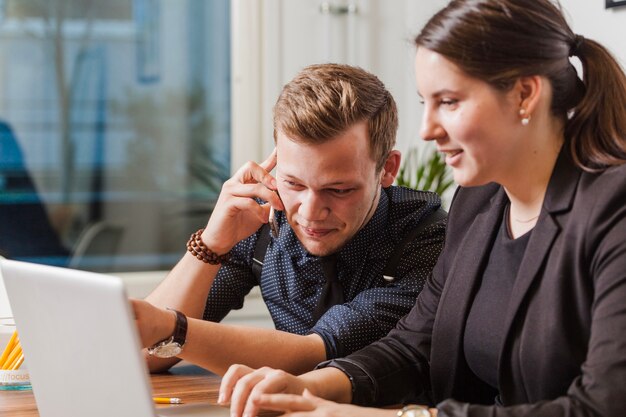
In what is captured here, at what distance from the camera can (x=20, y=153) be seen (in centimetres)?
350

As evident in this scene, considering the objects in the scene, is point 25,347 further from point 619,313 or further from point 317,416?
point 619,313

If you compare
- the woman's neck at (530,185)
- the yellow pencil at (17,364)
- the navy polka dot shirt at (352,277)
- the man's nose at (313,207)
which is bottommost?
the yellow pencil at (17,364)

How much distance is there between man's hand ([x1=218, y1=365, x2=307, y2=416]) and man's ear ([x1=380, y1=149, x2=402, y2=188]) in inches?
25.6

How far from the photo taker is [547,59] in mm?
1428

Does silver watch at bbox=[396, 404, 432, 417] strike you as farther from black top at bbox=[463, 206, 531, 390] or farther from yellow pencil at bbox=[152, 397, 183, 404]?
yellow pencil at bbox=[152, 397, 183, 404]

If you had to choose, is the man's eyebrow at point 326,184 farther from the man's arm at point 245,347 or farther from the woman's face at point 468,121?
the woman's face at point 468,121

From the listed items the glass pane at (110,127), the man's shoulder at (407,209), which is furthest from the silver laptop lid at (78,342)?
the glass pane at (110,127)

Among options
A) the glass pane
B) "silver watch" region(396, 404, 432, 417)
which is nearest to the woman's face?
"silver watch" region(396, 404, 432, 417)

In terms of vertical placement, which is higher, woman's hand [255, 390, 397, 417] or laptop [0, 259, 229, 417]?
laptop [0, 259, 229, 417]

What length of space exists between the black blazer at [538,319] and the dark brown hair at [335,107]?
27 centimetres

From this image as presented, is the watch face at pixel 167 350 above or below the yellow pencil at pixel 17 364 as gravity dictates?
above

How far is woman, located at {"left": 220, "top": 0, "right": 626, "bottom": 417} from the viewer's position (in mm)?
1322

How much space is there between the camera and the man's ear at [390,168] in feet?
6.64

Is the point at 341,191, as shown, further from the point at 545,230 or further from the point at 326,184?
the point at 545,230
